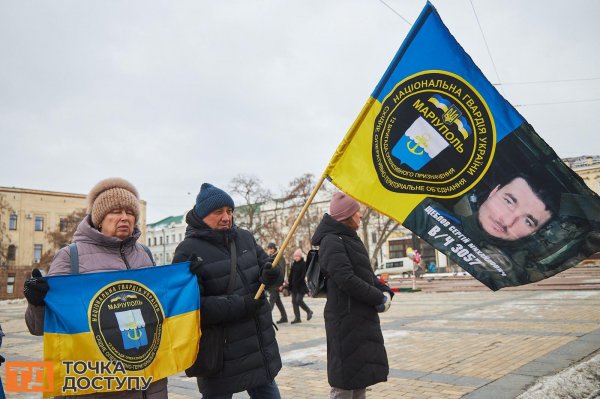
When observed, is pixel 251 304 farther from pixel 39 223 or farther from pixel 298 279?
pixel 39 223

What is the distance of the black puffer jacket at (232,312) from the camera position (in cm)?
313

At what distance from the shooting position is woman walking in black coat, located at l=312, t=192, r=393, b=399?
372cm

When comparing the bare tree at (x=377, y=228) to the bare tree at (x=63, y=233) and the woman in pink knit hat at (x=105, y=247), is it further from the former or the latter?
the woman in pink knit hat at (x=105, y=247)

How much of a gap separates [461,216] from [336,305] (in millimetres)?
1193

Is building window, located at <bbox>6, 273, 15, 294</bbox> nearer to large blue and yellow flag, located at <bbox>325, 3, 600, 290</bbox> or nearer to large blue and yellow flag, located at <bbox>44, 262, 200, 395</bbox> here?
large blue and yellow flag, located at <bbox>44, 262, 200, 395</bbox>

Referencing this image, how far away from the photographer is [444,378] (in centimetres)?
564

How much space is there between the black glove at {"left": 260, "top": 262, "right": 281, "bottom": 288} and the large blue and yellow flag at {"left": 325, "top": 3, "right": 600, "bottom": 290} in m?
0.76

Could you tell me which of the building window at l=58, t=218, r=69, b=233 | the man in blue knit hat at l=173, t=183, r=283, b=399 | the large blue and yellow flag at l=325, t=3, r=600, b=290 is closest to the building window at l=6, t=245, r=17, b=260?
the building window at l=58, t=218, r=69, b=233

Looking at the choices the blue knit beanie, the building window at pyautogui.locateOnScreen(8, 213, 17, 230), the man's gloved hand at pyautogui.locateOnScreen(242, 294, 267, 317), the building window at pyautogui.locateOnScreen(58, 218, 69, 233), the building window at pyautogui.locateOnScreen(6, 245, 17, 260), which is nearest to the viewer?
the man's gloved hand at pyautogui.locateOnScreen(242, 294, 267, 317)

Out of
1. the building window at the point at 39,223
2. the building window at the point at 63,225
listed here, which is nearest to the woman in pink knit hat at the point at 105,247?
the building window at the point at 63,225

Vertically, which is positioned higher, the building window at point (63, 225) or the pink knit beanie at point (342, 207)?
the building window at point (63, 225)

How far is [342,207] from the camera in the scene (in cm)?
407

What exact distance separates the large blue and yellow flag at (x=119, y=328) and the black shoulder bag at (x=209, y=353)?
8 cm

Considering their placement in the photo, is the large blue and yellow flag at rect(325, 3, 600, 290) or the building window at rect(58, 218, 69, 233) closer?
the large blue and yellow flag at rect(325, 3, 600, 290)
